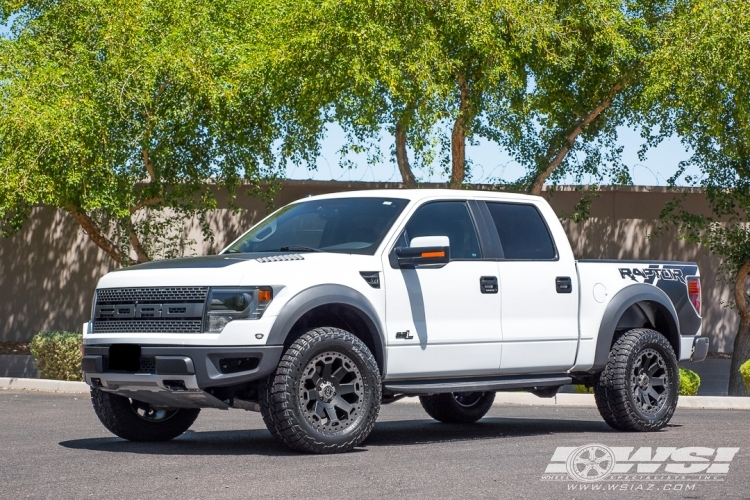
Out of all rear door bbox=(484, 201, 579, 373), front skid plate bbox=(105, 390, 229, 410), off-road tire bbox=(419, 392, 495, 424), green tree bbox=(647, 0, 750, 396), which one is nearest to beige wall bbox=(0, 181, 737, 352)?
green tree bbox=(647, 0, 750, 396)

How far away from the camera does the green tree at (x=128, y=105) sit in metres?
17.1

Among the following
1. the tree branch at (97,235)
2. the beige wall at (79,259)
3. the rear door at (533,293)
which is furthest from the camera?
the beige wall at (79,259)

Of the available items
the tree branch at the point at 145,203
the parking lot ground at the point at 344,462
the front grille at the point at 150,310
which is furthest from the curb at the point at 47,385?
the front grille at the point at 150,310

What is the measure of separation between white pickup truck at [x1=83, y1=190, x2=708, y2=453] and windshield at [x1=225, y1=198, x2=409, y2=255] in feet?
0.06

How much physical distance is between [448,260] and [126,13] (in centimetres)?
1109

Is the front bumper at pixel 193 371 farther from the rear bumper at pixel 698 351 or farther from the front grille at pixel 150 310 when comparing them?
the rear bumper at pixel 698 351

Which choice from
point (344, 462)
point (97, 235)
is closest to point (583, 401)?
point (344, 462)

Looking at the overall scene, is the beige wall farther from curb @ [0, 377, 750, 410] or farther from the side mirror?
the side mirror

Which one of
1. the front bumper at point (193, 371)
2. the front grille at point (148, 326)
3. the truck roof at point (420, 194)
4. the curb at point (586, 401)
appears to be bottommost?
the curb at point (586, 401)

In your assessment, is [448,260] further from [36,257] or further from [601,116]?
[36,257]

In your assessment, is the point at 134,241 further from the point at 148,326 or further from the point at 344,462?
the point at 344,462

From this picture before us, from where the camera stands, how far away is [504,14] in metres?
17.7

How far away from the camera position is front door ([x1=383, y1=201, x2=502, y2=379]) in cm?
890

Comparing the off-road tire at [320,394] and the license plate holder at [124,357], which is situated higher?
the license plate holder at [124,357]
